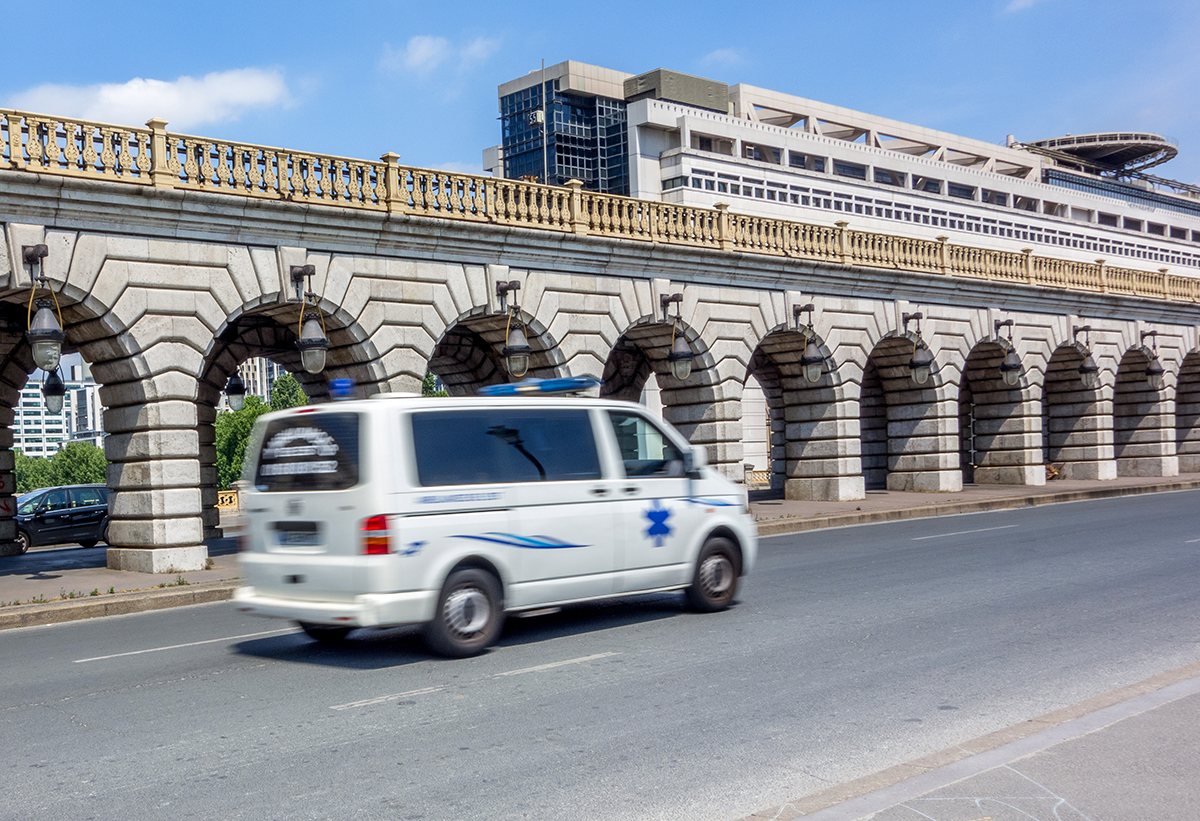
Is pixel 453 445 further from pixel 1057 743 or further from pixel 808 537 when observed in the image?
pixel 808 537

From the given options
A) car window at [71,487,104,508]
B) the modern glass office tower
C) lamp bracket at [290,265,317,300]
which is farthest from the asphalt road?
the modern glass office tower

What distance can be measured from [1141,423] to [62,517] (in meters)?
34.0

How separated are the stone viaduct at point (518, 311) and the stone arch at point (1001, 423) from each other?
7 cm

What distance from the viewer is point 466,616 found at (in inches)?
338

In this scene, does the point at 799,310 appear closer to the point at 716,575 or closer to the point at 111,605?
the point at 716,575

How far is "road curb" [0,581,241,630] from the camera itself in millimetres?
12289

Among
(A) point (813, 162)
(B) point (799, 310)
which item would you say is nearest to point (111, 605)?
(B) point (799, 310)

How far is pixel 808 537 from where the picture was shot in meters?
19.5

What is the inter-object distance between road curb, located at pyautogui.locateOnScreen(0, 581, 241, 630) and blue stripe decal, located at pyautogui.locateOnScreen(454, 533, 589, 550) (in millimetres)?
6547

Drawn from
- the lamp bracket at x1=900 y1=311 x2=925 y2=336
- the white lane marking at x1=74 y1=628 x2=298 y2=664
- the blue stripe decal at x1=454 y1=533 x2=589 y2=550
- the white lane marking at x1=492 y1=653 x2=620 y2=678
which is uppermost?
the lamp bracket at x1=900 y1=311 x2=925 y2=336

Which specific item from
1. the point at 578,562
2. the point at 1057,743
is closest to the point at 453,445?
the point at 578,562

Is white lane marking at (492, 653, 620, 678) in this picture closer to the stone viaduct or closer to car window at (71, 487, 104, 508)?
the stone viaduct

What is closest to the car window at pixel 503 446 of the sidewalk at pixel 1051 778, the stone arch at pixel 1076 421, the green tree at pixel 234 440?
the sidewalk at pixel 1051 778

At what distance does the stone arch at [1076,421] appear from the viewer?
3519 cm
